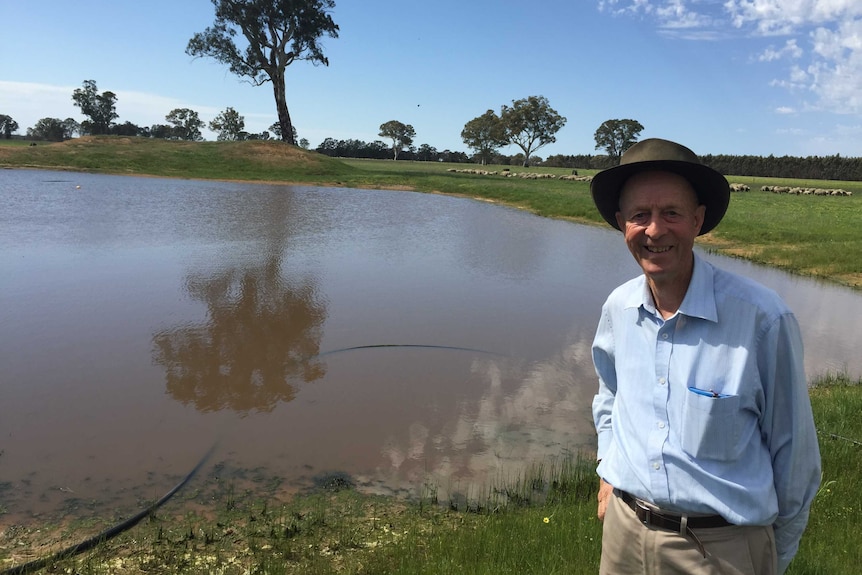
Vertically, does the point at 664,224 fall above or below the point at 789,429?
above

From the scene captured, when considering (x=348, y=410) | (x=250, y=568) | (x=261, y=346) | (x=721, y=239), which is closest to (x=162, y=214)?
(x=261, y=346)

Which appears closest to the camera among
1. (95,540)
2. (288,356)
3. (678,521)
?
(678,521)

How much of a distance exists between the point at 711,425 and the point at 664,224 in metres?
0.68

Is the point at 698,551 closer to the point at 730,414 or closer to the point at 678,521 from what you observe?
the point at 678,521

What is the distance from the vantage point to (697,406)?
1887 mm

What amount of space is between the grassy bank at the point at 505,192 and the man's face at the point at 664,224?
15477 millimetres

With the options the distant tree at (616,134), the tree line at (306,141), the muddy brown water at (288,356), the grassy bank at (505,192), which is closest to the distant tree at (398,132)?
the tree line at (306,141)

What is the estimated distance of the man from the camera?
1850mm

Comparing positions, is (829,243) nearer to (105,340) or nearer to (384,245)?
(384,245)

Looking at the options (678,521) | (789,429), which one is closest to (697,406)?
(789,429)

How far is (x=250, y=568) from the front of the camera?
3541mm

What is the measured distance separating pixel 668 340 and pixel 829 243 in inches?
846

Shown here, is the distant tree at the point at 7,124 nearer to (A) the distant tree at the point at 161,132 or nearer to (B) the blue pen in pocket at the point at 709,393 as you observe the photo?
(A) the distant tree at the point at 161,132

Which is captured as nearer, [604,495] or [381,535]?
[604,495]
